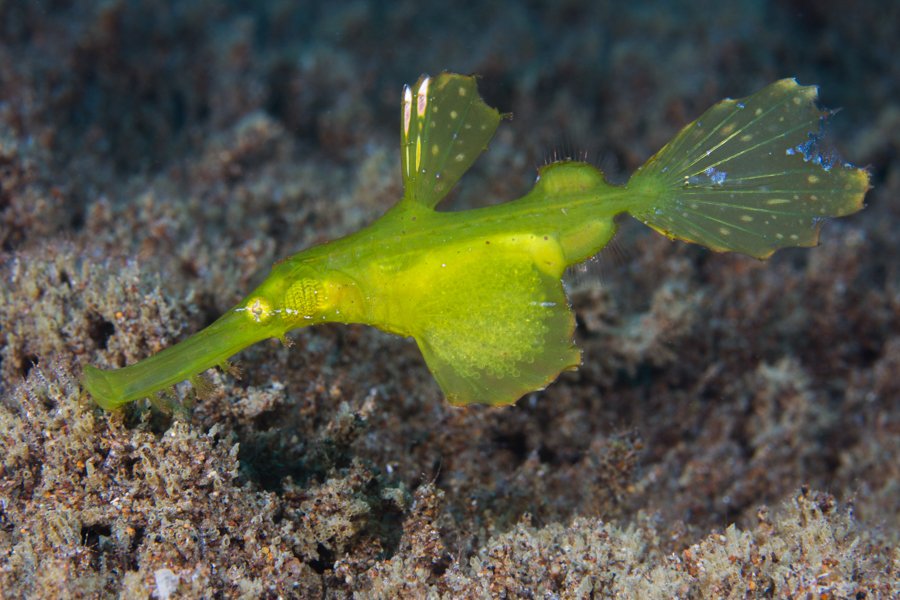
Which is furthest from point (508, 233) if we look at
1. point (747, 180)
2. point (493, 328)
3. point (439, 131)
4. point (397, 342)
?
point (397, 342)

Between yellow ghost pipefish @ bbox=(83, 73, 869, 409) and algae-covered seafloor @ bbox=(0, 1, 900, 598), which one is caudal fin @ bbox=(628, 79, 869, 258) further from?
algae-covered seafloor @ bbox=(0, 1, 900, 598)

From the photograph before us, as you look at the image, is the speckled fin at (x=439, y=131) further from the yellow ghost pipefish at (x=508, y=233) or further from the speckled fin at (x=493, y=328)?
the speckled fin at (x=493, y=328)

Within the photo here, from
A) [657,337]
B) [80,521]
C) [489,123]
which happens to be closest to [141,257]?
[80,521]

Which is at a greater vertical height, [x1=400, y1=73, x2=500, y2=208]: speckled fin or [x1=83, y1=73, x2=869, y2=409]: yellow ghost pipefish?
[x1=400, y1=73, x2=500, y2=208]: speckled fin

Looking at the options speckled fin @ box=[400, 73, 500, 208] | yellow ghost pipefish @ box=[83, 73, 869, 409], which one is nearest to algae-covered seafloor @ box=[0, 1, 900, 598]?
yellow ghost pipefish @ box=[83, 73, 869, 409]

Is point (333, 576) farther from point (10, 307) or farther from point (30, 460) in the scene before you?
point (10, 307)

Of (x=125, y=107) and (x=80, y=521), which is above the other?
(x=125, y=107)
